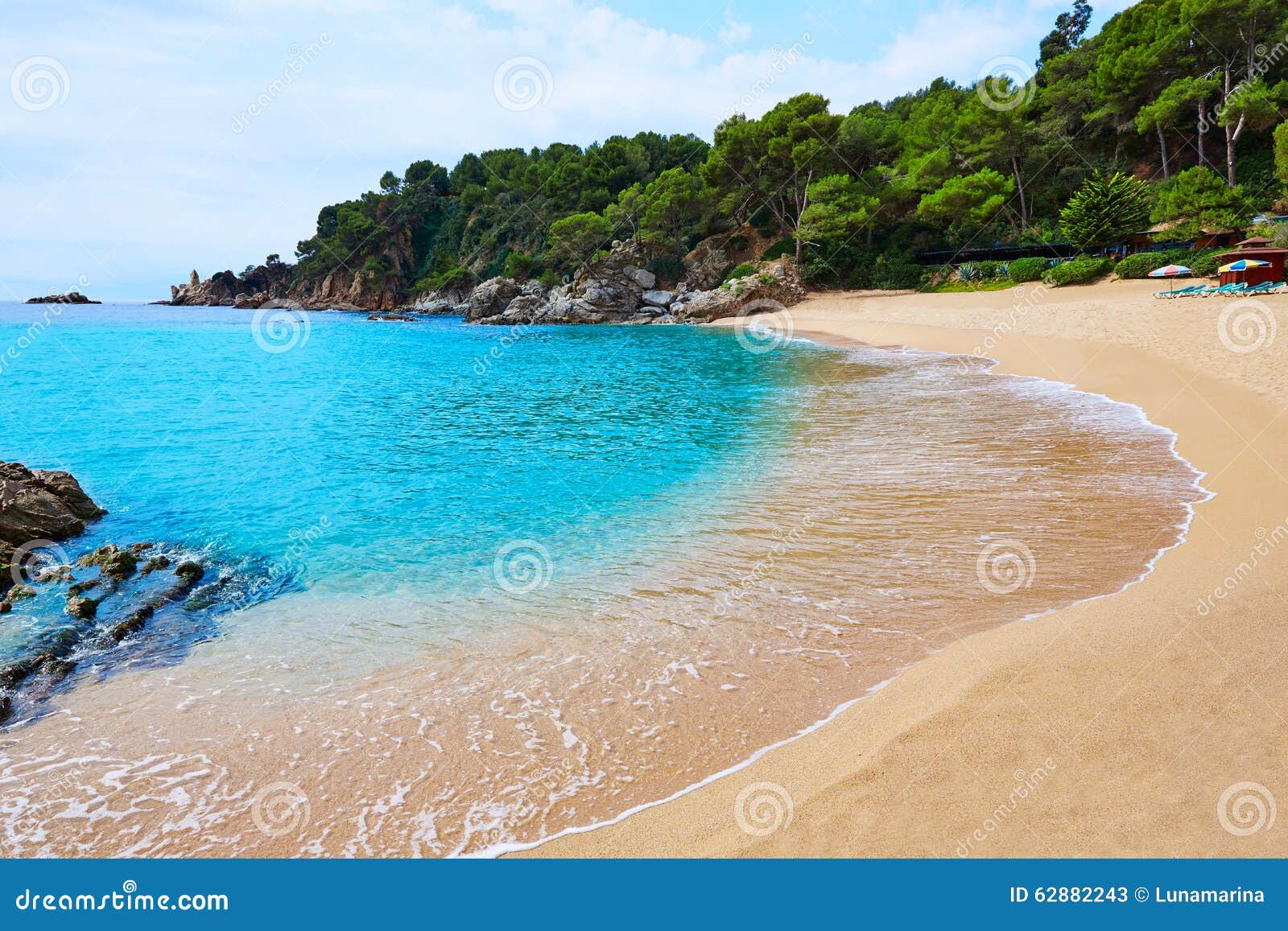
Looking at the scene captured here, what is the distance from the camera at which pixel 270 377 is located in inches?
1414

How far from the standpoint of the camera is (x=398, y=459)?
16.6 meters

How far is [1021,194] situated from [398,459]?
5700 centimetres

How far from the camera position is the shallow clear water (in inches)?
207

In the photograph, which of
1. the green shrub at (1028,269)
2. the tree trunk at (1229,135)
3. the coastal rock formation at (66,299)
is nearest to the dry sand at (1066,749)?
the green shrub at (1028,269)

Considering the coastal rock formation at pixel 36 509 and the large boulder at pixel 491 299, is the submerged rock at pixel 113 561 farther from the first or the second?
the large boulder at pixel 491 299

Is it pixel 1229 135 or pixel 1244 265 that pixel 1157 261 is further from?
pixel 1229 135

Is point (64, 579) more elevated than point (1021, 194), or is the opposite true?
point (1021, 194)

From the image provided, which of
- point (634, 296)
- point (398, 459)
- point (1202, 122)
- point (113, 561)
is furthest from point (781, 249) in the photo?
point (113, 561)

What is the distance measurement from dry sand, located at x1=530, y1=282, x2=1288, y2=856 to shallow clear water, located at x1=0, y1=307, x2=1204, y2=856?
466 mm

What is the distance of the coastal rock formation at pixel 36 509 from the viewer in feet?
35.7

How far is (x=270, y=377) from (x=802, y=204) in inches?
2002

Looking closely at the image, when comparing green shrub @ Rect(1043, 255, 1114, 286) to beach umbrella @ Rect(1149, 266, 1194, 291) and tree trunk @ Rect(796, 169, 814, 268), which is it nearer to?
beach umbrella @ Rect(1149, 266, 1194, 291)

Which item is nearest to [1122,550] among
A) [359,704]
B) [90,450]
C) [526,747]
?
[526,747]
